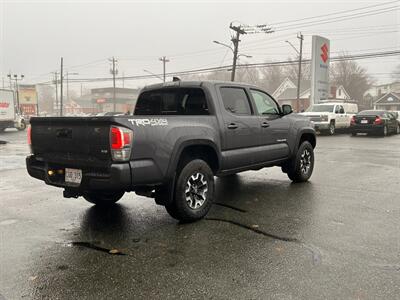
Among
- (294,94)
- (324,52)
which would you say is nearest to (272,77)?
(294,94)

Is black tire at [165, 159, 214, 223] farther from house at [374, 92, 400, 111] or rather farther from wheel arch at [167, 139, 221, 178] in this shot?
house at [374, 92, 400, 111]

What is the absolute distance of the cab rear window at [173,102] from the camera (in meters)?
5.76

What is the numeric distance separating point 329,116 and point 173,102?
1817cm

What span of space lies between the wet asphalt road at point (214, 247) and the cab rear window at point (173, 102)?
151cm

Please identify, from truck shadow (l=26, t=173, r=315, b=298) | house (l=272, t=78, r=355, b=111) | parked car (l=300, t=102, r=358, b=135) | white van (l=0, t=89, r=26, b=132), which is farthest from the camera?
house (l=272, t=78, r=355, b=111)

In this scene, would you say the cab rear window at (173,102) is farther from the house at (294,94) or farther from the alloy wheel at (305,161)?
the house at (294,94)

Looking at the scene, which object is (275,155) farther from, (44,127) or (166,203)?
(44,127)

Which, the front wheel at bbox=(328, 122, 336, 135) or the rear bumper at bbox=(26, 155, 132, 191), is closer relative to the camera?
the rear bumper at bbox=(26, 155, 132, 191)

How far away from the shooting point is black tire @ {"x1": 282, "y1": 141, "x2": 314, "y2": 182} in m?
7.57

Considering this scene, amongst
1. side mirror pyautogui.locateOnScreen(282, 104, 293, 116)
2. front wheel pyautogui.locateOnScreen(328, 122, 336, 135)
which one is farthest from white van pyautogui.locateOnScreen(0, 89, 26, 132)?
side mirror pyautogui.locateOnScreen(282, 104, 293, 116)

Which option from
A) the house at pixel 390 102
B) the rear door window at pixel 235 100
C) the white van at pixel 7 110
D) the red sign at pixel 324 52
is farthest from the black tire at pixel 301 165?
the house at pixel 390 102

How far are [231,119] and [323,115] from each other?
699 inches

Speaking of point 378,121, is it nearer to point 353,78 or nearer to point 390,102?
point 390,102

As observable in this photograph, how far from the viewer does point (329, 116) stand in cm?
2236
